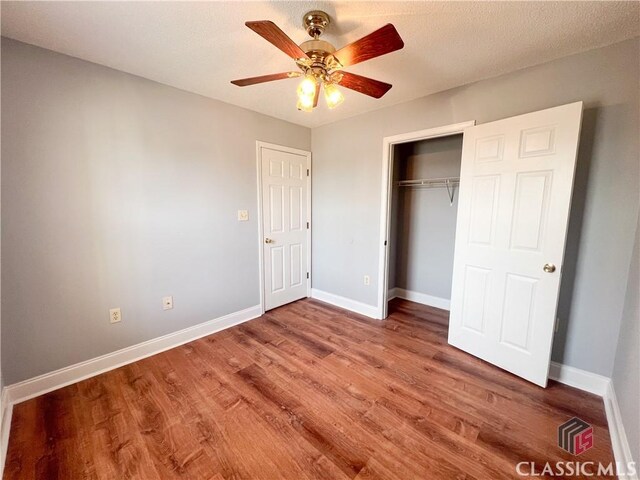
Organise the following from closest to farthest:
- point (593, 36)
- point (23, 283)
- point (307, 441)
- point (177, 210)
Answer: point (307, 441), point (593, 36), point (23, 283), point (177, 210)

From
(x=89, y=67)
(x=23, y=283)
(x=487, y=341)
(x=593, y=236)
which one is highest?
(x=89, y=67)

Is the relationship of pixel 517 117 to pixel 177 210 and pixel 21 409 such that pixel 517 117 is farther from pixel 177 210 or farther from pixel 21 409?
pixel 21 409

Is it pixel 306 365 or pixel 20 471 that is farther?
pixel 306 365

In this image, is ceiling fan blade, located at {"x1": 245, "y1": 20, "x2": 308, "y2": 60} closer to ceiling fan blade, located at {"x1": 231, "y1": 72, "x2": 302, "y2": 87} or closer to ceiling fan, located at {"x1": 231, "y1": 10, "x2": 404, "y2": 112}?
ceiling fan, located at {"x1": 231, "y1": 10, "x2": 404, "y2": 112}

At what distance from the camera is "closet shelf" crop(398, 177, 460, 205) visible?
3.19 meters

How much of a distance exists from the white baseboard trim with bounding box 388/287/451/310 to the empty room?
1.02 m

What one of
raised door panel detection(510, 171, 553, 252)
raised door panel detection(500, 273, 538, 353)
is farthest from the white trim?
raised door panel detection(510, 171, 553, 252)

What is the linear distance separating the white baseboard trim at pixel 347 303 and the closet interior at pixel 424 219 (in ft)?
2.39

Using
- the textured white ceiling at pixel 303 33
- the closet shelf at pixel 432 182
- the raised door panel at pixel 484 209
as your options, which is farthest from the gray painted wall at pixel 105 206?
the raised door panel at pixel 484 209

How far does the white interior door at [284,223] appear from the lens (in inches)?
123

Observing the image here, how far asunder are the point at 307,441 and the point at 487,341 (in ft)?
5.54

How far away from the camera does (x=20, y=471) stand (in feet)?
4.27

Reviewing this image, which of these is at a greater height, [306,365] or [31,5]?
[31,5]

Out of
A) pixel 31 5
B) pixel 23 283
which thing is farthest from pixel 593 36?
pixel 23 283
